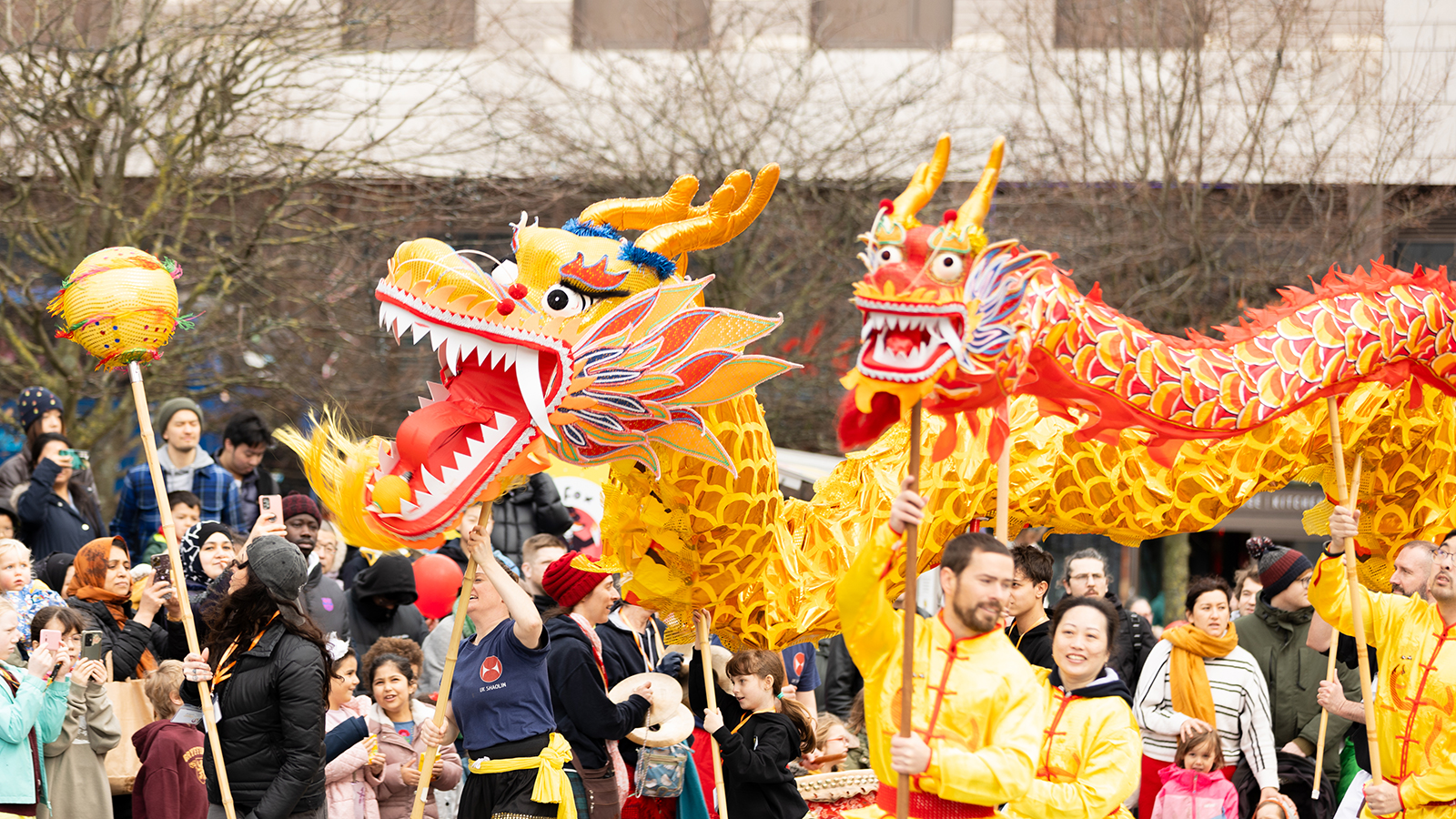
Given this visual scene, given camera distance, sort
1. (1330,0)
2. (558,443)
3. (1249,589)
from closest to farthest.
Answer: (558,443), (1249,589), (1330,0)

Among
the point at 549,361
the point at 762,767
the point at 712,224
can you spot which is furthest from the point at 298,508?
the point at 712,224

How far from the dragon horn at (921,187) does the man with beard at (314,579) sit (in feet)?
11.1

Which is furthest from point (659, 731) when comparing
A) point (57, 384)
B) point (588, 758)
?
point (57, 384)

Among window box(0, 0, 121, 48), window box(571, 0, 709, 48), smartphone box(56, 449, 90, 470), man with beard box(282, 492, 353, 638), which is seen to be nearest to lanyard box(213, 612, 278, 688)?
man with beard box(282, 492, 353, 638)

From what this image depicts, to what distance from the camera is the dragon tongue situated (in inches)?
213

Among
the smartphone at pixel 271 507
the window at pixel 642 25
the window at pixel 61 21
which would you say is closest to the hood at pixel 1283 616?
the smartphone at pixel 271 507

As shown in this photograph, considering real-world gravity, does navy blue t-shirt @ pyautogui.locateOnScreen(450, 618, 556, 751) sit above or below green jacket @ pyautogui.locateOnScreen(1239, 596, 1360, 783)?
above

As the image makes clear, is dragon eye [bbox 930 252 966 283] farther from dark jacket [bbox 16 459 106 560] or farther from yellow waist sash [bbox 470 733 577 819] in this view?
dark jacket [bbox 16 459 106 560]

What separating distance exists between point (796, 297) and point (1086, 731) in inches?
352

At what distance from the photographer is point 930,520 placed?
5.90m

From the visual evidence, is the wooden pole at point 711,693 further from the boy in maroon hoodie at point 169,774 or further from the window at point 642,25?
the window at point 642,25

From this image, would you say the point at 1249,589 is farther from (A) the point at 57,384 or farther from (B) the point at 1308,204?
(A) the point at 57,384

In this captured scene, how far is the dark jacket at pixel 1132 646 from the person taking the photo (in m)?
7.75

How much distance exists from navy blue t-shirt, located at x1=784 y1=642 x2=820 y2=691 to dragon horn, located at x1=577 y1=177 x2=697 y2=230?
2286 millimetres
